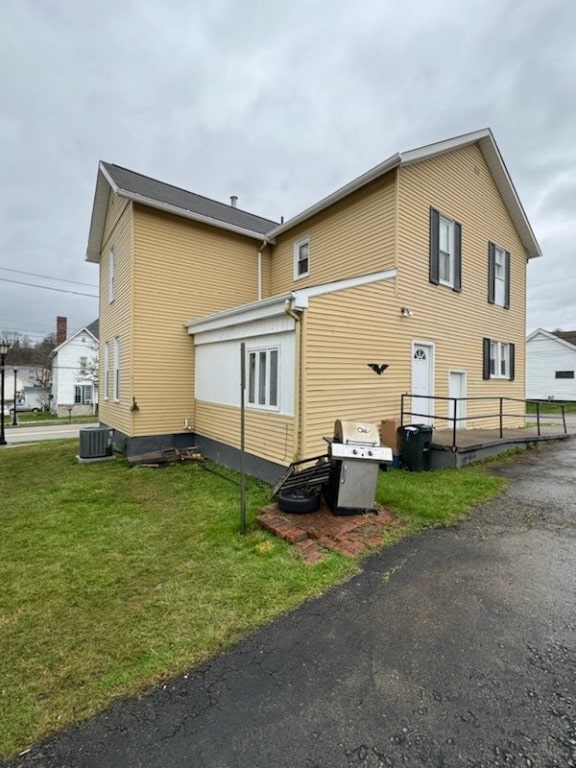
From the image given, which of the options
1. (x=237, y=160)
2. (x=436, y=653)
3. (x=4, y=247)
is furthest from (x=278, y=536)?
(x=4, y=247)

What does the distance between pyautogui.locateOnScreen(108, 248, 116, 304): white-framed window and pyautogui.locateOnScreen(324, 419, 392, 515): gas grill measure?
9.98 meters

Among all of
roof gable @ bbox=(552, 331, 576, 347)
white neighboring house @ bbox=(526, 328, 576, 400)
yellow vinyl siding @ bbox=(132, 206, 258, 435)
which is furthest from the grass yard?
roof gable @ bbox=(552, 331, 576, 347)

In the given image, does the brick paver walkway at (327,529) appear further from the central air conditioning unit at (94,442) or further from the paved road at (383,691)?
the central air conditioning unit at (94,442)

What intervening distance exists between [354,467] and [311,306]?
301 centimetres

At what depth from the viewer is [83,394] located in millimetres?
36156

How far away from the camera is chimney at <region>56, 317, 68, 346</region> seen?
124 ft

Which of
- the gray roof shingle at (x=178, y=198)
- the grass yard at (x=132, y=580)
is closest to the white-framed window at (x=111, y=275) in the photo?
the gray roof shingle at (x=178, y=198)

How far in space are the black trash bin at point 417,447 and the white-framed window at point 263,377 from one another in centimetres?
298

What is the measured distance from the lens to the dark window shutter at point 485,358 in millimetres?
11945

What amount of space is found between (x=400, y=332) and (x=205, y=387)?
530 cm

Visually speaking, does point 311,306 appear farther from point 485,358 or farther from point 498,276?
point 498,276

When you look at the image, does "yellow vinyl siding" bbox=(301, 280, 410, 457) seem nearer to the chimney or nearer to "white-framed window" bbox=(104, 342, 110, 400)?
"white-framed window" bbox=(104, 342, 110, 400)

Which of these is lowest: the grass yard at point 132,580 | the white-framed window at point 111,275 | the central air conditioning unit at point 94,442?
the grass yard at point 132,580

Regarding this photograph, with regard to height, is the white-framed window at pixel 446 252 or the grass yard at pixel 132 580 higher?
the white-framed window at pixel 446 252
